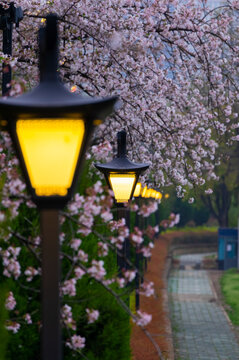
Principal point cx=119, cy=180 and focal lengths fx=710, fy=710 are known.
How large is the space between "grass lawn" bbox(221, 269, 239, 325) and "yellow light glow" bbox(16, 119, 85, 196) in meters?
16.8

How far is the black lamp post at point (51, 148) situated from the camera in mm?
3588

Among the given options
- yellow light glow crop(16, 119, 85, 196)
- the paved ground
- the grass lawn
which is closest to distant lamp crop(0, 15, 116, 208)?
yellow light glow crop(16, 119, 85, 196)

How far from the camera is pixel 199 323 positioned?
64.3ft

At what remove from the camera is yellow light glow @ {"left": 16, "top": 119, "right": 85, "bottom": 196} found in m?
3.65

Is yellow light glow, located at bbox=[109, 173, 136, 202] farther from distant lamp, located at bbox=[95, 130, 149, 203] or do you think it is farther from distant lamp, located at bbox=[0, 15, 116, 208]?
distant lamp, located at bbox=[0, 15, 116, 208]

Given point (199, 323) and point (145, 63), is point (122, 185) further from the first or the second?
point (199, 323)

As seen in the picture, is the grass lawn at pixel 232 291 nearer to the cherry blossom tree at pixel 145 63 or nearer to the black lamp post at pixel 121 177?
the cherry blossom tree at pixel 145 63

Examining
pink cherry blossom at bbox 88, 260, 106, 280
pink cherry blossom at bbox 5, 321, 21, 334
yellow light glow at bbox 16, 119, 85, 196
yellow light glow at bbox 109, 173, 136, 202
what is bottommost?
pink cherry blossom at bbox 5, 321, 21, 334

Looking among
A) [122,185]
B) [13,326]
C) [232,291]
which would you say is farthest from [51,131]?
[232,291]

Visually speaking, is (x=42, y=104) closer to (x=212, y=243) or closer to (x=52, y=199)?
(x=52, y=199)

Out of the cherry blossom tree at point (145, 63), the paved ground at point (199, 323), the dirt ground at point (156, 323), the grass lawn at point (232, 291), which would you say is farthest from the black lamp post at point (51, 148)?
the grass lawn at point (232, 291)

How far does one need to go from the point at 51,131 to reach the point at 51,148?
0.31 feet

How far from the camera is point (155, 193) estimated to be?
29.1 m

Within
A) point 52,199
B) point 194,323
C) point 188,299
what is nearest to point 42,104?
point 52,199
